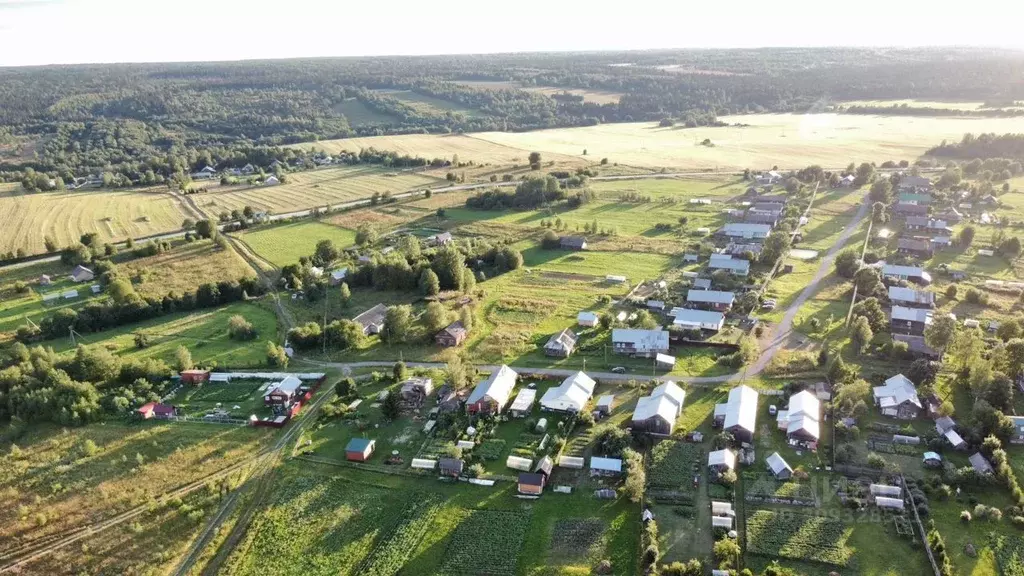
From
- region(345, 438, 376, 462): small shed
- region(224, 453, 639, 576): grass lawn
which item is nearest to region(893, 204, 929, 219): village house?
region(224, 453, 639, 576): grass lawn

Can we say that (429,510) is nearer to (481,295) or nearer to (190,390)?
(190,390)

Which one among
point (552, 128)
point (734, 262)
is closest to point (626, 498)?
point (734, 262)

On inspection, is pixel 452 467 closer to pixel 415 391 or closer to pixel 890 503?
pixel 415 391

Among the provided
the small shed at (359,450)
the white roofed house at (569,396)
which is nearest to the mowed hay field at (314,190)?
the small shed at (359,450)

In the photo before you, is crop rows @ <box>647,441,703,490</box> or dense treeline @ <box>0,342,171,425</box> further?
dense treeline @ <box>0,342,171,425</box>

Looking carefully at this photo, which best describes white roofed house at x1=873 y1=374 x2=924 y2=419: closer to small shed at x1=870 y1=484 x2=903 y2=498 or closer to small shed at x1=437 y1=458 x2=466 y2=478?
small shed at x1=870 y1=484 x2=903 y2=498

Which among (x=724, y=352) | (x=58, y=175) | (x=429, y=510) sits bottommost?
(x=429, y=510)

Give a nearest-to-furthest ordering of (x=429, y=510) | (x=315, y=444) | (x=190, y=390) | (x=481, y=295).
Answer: (x=429, y=510) < (x=315, y=444) < (x=190, y=390) < (x=481, y=295)
